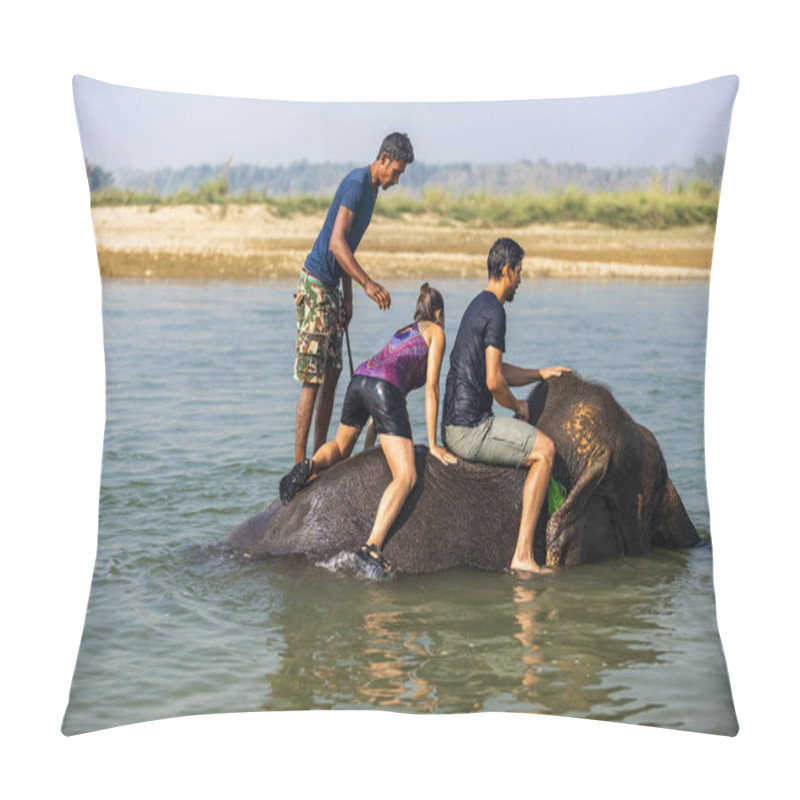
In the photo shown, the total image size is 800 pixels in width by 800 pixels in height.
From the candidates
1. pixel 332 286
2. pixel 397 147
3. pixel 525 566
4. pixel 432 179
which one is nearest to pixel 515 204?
pixel 432 179

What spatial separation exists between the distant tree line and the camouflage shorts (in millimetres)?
629

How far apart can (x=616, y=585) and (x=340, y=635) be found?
1870 mm

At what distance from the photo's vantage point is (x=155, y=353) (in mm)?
9742

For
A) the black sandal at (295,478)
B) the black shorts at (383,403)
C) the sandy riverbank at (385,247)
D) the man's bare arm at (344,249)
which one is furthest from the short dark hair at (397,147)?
the black sandal at (295,478)

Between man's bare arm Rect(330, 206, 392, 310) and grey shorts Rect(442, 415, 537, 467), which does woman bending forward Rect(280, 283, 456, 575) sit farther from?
man's bare arm Rect(330, 206, 392, 310)

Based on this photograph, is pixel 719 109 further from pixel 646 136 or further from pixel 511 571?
pixel 511 571

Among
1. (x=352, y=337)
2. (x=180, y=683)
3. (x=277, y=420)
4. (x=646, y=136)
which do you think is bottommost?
(x=180, y=683)

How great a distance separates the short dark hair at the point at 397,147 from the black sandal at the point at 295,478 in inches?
77.9

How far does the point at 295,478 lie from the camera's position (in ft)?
32.9

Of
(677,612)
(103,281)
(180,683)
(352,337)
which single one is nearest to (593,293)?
(352,337)

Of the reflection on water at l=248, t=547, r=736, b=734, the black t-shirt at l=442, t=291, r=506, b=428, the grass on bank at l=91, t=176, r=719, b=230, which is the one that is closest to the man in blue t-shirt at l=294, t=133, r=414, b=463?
the grass on bank at l=91, t=176, r=719, b=230

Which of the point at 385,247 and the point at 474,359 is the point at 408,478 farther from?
the point at 385,247

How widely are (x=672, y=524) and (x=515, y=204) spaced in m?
2.31

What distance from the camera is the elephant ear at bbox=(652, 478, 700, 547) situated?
9781 mm
